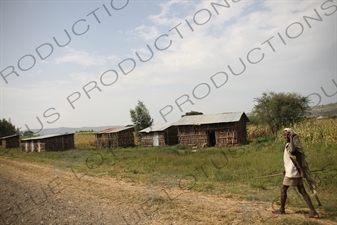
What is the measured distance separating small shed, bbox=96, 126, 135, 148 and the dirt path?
2328 centimetres

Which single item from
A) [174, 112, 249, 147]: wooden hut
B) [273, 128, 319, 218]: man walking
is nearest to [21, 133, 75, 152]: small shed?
[174, 112, 249, 147]: wooden hut

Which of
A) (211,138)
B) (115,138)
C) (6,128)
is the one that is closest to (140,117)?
(115,138)

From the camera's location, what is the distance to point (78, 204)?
6840mm

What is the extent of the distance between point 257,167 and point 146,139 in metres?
21.6

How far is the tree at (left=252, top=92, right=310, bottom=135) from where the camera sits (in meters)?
29.5

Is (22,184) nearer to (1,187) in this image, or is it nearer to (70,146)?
(1,187)

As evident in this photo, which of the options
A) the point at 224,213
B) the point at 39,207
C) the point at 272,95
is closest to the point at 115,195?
the point at 39,207

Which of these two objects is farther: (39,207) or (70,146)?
(70,146)

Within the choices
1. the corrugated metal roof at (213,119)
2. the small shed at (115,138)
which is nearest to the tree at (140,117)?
the small shed at (115,138)

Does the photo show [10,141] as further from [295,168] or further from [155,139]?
[295,168]

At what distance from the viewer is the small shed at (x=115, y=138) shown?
106 ft

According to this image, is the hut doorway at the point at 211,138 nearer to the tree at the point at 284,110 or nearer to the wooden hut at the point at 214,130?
the wooden hut at the point at 214,130

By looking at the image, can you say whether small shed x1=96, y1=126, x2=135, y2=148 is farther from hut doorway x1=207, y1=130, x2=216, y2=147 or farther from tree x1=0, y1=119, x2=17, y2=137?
tree x1=0, y1=119, x2=17, y2=137

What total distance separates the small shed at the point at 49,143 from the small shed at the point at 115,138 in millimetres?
3765
